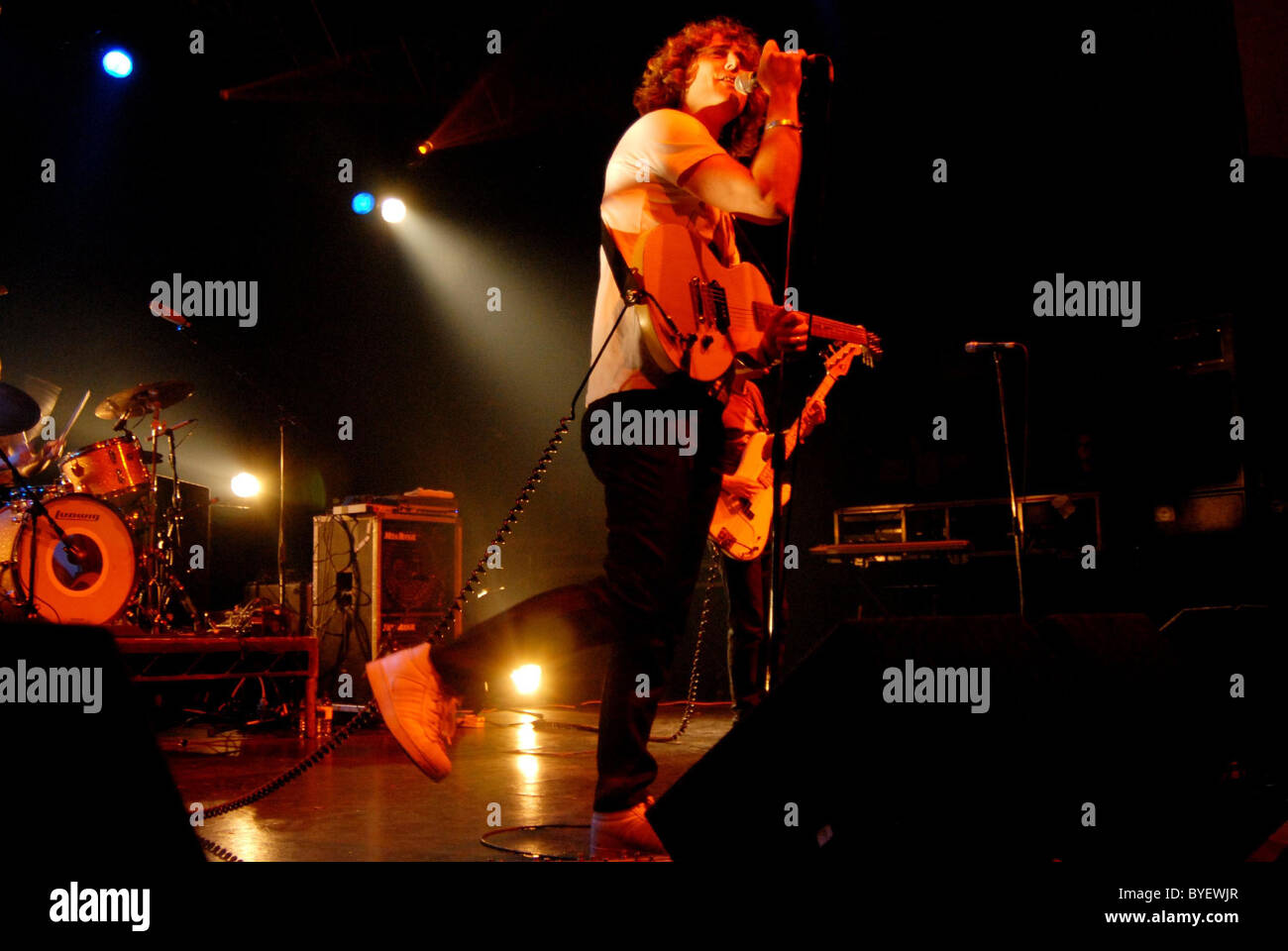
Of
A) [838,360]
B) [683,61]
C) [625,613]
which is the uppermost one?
[683,61]

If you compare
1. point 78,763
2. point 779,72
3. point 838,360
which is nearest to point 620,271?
point 779,72

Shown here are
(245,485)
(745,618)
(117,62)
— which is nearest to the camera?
(745,618)

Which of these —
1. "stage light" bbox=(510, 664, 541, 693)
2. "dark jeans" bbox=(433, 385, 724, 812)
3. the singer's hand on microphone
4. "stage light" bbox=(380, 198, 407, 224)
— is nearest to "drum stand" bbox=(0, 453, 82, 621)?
"stage light" bbox=(510, 664, 541, 693)

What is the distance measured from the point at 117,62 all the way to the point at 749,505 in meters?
5.47

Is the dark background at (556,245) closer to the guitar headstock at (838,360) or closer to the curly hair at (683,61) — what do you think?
the guitar headstock at (838,360)

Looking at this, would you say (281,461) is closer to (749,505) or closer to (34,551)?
(34,551)

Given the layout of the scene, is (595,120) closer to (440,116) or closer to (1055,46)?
(440,116)

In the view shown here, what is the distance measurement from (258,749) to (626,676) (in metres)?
3.29

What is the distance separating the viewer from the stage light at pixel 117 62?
6.45 meters

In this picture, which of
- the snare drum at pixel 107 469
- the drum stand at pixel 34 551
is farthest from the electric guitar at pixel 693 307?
the snare drum at pixel 107 469

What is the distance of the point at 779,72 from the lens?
2.21m

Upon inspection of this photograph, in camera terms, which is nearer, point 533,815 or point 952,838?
point 952,838
